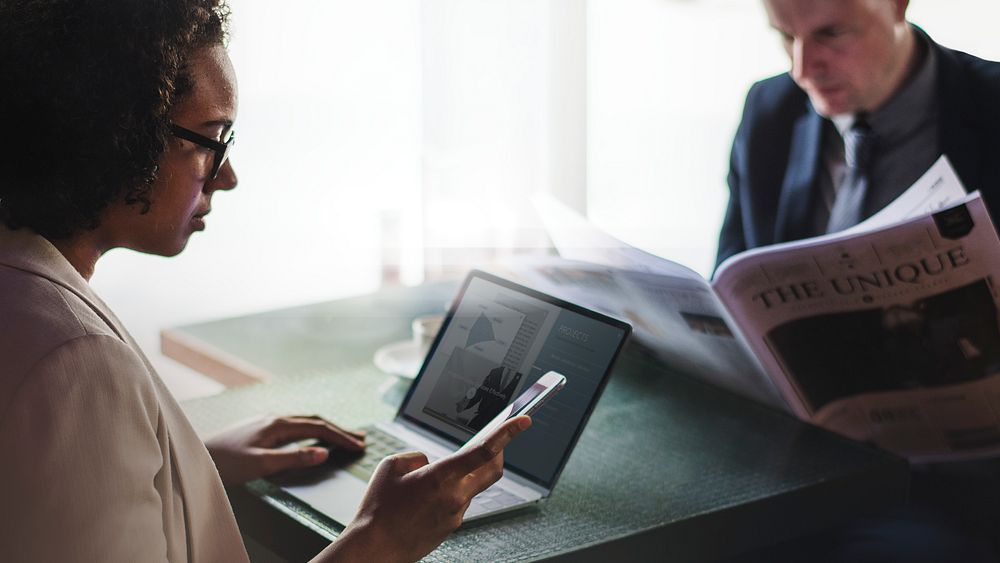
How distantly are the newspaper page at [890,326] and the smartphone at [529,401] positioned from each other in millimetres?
237

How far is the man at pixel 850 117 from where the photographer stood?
1.46m

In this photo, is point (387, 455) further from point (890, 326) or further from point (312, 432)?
point (890, 326)

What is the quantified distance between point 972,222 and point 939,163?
12cm

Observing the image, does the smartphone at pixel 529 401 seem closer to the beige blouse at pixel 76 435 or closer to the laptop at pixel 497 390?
the laptop at pixel 497 390

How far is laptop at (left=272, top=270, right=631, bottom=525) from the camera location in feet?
3.53

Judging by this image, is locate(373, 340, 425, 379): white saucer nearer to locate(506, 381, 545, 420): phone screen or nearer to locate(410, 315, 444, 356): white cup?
locate(410, 315, 444, 356): white cup

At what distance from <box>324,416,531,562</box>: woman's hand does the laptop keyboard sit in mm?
120

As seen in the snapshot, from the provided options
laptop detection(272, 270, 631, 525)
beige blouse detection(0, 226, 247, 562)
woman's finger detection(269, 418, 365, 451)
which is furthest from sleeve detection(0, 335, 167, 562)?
woman's finger detection(269, 418, 365, 451)

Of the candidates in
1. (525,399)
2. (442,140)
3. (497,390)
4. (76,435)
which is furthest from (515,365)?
(442,140)

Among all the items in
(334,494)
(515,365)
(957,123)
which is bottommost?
(334,494)

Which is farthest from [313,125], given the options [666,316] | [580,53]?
[666,316]

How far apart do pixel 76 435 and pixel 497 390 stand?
474 mm

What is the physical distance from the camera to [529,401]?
3.16 feet

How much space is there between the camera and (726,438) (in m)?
1.23
